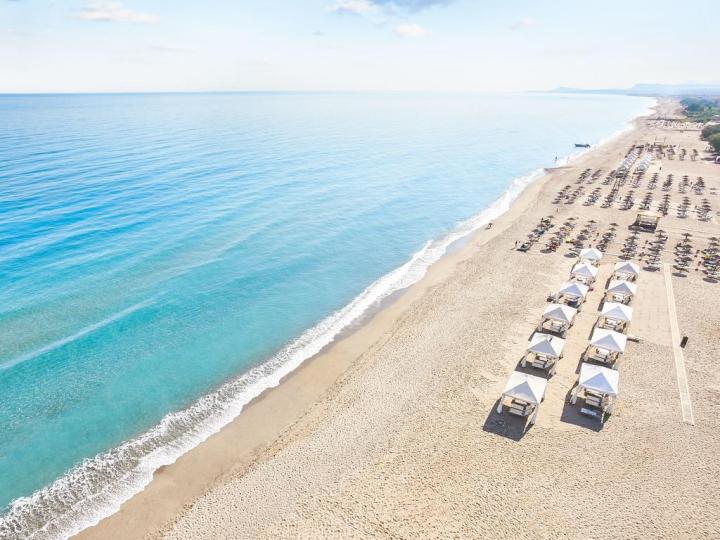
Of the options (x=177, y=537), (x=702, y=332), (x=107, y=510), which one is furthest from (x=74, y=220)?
(x=702, y=332)

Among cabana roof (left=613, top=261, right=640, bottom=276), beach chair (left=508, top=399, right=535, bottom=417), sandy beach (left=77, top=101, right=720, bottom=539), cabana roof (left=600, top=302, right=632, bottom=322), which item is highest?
cabana roof (left=613, top=261, right=640, bottom=276)

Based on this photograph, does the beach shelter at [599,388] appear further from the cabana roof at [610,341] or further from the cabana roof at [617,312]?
the cabana roof at [617,312]

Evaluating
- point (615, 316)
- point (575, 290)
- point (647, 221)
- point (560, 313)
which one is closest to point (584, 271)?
point (575, 290)

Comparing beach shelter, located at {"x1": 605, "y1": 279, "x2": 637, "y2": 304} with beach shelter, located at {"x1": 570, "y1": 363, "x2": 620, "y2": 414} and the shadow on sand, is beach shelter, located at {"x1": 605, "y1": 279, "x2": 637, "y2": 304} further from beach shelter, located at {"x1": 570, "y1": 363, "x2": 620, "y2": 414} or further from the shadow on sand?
the shadow on sand

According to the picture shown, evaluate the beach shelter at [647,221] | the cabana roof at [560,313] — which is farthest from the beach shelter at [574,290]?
the beach shelter at [647,221]

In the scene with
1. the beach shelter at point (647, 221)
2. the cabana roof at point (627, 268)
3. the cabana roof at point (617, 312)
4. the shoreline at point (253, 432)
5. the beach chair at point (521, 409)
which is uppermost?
the beach shelter at point (647, 221)

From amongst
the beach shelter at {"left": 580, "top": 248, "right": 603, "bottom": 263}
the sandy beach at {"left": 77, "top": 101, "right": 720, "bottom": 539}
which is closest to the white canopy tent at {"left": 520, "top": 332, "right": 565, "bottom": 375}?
the sandy beach at {"left": 77, "top": 101, "right": 720, "bottom": 539}
